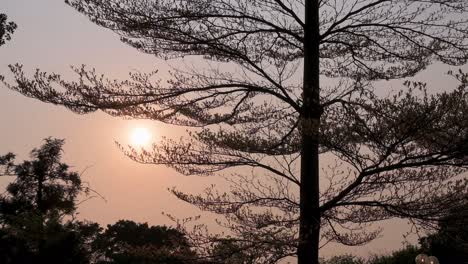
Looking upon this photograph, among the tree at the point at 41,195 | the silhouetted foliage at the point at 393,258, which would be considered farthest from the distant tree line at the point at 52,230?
the silhouetted foliage at the point at 393,258

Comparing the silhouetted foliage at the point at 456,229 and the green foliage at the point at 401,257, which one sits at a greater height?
the green foliage at the point at 401,257

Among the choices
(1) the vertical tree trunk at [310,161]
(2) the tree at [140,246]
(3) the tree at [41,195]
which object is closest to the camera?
(1) the vertical tree trunk at [310,161]

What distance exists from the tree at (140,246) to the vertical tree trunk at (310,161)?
184 centimetres

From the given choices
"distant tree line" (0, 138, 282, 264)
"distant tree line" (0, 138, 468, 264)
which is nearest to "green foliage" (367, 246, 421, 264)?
"distant tree line" (0, 138, 468, 264)

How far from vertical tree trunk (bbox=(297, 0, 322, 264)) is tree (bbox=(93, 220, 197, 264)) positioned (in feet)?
6.05

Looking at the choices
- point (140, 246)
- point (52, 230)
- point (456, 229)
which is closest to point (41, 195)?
point (52, 230)

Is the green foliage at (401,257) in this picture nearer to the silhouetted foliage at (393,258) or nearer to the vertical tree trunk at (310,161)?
the silhouetted foliage at (393,258)

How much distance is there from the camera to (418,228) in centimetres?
973

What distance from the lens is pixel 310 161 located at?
10.2 metres

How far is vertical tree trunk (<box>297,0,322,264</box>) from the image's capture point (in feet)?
32.2

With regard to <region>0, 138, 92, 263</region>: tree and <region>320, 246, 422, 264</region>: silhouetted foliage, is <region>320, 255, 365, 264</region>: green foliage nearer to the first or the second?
<region>320, 246, 422, 264</region>: silhouetted foliage

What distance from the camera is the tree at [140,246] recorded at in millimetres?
10492

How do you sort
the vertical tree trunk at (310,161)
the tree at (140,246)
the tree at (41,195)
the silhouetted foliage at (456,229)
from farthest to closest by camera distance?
the tree at (41,195) < the tree at (140,246) < the vertical tree trunk at (310,161) < the silhouetted foliage at (456,229)

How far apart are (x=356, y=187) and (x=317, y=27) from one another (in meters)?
2.87
